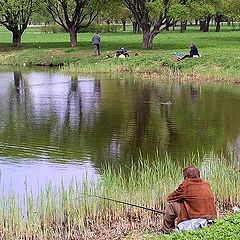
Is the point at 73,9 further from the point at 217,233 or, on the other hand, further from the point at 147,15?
the point at 217,233

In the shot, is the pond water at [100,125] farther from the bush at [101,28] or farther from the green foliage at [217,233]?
the bush at [101,28]

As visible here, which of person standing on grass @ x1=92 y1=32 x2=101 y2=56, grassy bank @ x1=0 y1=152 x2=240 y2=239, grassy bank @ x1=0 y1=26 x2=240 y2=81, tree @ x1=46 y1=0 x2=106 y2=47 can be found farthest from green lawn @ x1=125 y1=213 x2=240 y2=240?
tree @ x1=46 y1=0 x2=106 y2=47

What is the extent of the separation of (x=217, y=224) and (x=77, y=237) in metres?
2.56

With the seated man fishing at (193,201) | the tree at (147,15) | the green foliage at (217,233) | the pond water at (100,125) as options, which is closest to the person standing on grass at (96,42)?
the tree at (147,15)

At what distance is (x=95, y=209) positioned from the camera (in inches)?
406

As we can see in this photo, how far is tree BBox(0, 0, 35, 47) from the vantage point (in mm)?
47844

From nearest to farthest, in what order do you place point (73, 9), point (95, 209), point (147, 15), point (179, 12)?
point (95, 209) < point (179, 12) < point (147, 15) < point (73, 9)

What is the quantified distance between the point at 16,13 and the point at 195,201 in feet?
139

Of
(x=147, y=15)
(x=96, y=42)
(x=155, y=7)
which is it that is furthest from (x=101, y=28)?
(x=96, y=42)

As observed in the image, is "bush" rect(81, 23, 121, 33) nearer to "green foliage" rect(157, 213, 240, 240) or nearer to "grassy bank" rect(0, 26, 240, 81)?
"grassy bank" rect(0, 26, 240, 81)

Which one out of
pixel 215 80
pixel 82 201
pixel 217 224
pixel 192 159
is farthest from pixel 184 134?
pixel 215 80

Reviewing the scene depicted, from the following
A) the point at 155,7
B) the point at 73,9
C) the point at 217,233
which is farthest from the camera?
the point at 73,9

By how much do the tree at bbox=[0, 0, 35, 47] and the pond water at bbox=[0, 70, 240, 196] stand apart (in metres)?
17.4

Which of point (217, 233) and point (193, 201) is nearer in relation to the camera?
point (217, 233)
